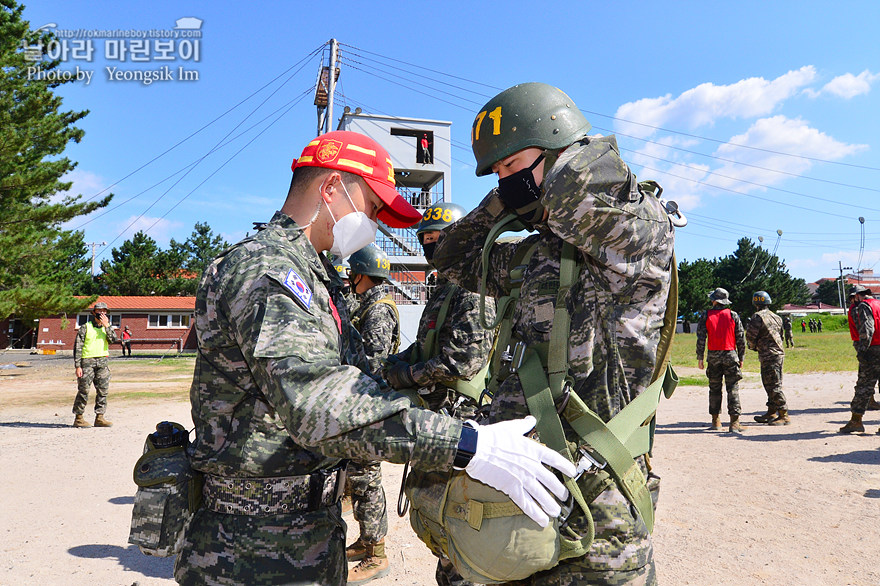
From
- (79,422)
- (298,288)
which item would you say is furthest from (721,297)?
(79,422)

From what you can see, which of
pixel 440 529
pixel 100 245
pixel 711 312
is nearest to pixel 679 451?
pixel 711 312

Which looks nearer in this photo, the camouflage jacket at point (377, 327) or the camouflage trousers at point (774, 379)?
the camouflage jacket at point (377, 327)

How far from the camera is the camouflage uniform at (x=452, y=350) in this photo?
421 centimetres

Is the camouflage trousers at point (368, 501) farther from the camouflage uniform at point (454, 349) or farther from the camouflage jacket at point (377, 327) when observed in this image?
the camouflage jacket at point (377, 327)

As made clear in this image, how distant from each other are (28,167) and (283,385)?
86.4ft

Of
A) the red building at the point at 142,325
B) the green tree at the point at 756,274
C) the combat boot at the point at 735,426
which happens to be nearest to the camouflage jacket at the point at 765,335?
the combat boot at the point at 735,426

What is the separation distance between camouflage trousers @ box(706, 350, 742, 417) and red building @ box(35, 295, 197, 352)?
1737 inches

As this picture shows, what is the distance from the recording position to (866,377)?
9367 mm

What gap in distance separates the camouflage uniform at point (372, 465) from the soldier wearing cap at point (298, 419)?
1207 millimetres

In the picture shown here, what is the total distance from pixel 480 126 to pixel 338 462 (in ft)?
5.25

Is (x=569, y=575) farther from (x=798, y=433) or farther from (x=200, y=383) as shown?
(x=798, y=433)

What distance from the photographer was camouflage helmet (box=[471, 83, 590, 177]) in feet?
7.85

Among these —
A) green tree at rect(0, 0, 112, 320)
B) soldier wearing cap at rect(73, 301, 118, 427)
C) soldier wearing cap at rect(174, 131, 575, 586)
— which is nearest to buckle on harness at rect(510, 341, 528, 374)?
soldier wearing cap at rect(174, 131, 575, 586)

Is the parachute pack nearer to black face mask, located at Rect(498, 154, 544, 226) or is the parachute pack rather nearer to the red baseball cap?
black face mask, located at Rect(498, 154, 544, 226)
